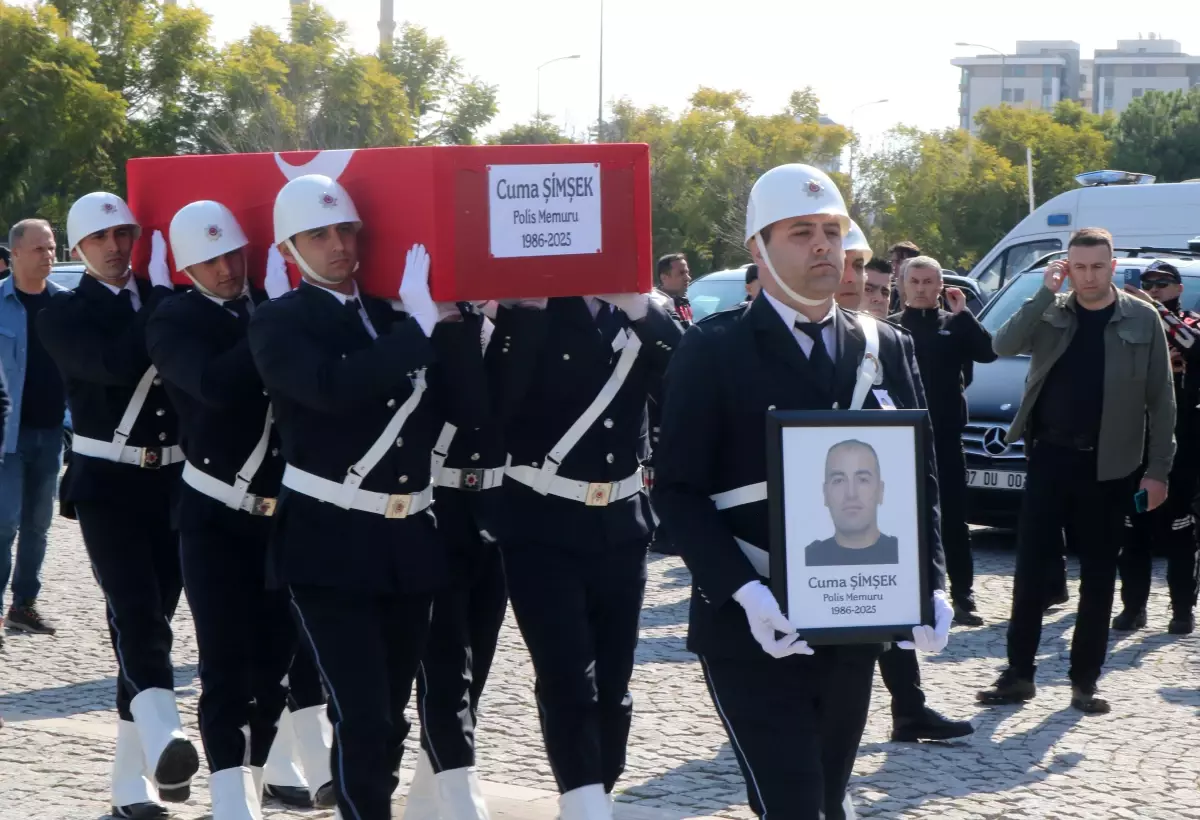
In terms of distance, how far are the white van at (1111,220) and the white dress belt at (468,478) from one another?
40.3ft

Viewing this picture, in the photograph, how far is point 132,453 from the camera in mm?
6551

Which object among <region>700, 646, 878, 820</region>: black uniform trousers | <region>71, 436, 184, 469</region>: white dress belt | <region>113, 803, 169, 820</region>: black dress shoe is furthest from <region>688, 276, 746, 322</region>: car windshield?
<region>700, 646, 878, 820</region>: black uniform trousers

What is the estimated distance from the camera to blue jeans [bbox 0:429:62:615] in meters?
9.84

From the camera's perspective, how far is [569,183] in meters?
5.59

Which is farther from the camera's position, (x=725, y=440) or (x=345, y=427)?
(x=345, y=427)

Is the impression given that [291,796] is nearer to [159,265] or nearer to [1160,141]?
[159,265]

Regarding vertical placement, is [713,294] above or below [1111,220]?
below

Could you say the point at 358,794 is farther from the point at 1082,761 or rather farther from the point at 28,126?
the point at 28,126

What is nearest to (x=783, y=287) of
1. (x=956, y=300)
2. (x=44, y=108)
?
(x=956, y=300)

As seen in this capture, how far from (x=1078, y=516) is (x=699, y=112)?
5455cm

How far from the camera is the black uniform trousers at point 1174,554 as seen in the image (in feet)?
33.5

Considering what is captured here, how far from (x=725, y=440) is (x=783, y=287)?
1.38 ft

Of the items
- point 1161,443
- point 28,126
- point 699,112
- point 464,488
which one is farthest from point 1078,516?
point 699,112

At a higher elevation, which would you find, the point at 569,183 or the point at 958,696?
the point at 569,183
